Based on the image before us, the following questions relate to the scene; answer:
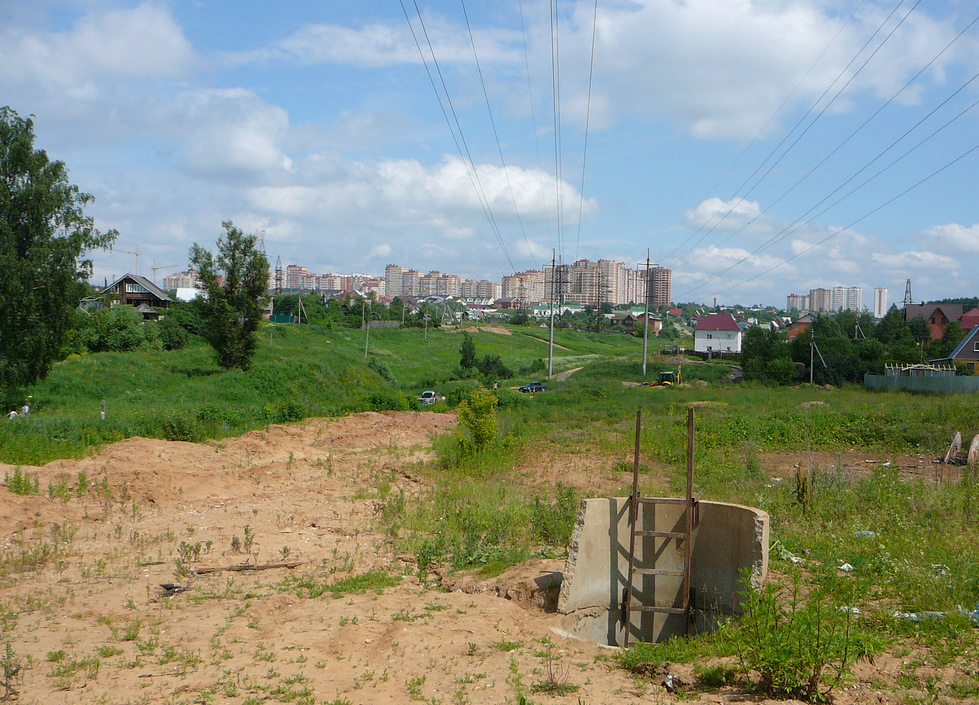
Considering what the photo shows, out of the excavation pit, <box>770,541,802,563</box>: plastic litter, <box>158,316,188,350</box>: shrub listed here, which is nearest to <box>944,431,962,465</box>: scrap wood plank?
<box>770,541,802,563</box>: plastic litter

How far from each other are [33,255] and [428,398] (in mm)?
19176

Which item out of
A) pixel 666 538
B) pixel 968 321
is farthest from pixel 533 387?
pixel 968 321

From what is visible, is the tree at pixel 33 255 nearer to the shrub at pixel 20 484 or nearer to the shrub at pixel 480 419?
the shrub at pixel 20 484

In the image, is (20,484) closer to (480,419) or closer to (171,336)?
(480,419)

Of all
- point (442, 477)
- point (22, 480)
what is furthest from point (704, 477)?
point (22, 480)

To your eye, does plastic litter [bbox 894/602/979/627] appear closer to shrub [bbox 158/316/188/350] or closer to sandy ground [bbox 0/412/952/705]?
sandy ground [bbox 0/412/952/705]

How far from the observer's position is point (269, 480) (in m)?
16.3

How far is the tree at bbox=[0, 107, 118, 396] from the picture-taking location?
75.8ft

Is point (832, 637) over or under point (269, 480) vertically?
over

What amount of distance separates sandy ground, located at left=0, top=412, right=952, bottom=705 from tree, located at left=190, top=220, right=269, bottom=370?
20170 millimetres

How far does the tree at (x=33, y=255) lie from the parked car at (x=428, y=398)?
15.7 metres

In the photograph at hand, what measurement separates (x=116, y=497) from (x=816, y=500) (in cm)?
1294

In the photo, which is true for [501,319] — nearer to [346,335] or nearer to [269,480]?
[346,335]

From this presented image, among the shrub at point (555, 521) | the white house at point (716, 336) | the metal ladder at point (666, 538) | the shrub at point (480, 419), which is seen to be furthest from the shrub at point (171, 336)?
the white house at point (716, 336)
